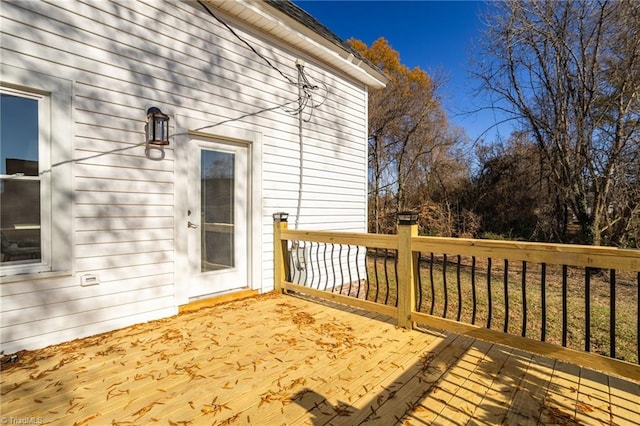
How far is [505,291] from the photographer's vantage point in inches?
101

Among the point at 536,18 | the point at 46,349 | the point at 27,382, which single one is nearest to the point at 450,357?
the point at 27,382

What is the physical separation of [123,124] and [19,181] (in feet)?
3.13

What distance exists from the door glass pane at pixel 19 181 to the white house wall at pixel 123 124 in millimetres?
212

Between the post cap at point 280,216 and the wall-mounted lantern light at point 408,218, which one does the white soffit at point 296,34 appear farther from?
the wall-mounted lantern light at point 408,218

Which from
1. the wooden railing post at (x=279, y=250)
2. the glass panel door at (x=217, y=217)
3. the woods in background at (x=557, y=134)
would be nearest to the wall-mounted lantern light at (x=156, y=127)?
the glass panel door at (x=217, y=217)

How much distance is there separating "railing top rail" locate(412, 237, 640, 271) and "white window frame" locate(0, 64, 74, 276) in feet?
10.1

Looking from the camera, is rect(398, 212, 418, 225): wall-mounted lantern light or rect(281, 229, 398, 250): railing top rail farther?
rect(281, 229, 398, 250): railing top rail

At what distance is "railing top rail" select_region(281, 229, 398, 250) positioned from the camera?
3.19 m

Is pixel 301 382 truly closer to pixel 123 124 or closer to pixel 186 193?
pixel 186 193

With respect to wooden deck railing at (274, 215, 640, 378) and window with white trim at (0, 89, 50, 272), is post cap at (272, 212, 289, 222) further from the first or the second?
window with white trim at (0, 89, 50, 272)

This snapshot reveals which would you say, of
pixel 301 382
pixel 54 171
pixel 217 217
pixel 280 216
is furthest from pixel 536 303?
pixel 54 171

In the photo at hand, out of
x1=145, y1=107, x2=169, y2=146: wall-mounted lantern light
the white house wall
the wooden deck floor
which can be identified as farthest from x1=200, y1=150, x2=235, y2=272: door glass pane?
the wooden deck floor

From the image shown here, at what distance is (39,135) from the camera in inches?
107

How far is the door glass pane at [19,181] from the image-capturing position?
2598mm
